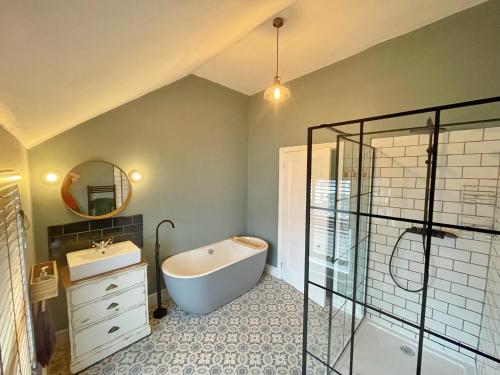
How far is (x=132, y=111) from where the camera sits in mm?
2271

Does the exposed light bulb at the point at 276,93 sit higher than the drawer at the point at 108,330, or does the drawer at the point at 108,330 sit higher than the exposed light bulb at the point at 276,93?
the exposed light bulb at the point at 276,93

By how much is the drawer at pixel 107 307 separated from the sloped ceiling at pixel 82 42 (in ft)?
4.74

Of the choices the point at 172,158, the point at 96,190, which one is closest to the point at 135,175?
the point at 96,190

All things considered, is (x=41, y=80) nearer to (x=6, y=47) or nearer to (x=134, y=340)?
(x=6, y=47)

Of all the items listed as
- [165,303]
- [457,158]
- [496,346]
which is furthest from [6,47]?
[165,303]

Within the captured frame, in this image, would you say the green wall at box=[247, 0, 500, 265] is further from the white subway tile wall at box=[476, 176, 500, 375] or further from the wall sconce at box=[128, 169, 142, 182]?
the wall sconce at box=[128, 169, 142, 182]

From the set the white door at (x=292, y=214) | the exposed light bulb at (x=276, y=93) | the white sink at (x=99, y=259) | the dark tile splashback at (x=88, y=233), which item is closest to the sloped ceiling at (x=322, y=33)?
the exposed light bulb at (x=276, y=93)

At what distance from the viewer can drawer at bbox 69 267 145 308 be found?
1651 millimetres

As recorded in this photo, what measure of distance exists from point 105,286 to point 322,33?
9.89ft

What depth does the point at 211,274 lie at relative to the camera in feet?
7.30

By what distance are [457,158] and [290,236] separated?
1946mm

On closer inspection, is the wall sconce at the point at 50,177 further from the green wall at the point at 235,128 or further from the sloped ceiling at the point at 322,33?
the sloped ceiling at the point at 322,33

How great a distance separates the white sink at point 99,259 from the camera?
1.68 metres

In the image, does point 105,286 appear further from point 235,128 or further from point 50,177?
point 235,128
